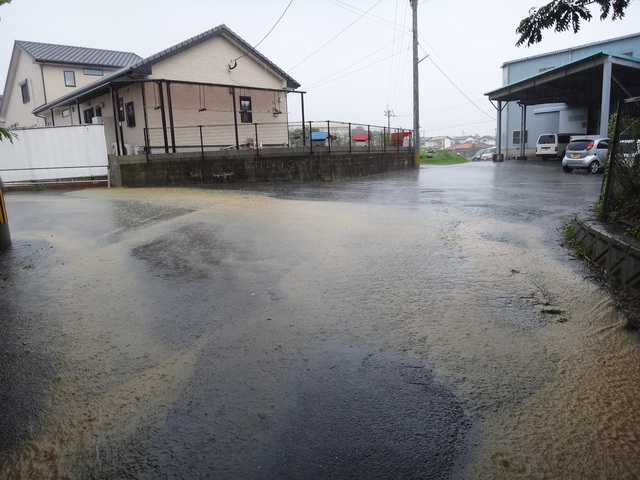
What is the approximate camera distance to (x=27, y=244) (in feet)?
24.8

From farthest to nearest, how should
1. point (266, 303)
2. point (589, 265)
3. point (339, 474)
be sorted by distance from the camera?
point (589, 265), point (266, 303), point (339, 474)

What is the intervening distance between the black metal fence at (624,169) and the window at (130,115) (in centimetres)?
2049

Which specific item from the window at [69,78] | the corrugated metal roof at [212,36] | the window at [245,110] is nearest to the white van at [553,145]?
the corrugated metal roof at [212,36]

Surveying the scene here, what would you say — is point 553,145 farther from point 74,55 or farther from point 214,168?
point 74,55

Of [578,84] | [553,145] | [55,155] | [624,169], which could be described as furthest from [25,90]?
[624,169]

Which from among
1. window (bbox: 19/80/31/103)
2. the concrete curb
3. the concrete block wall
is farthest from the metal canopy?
window (bbox: 19/80/31/103)

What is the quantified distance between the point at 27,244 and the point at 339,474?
7389 millimetres

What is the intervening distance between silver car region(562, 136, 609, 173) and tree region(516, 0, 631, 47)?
17801 millimetres

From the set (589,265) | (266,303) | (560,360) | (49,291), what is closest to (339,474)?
(560,360)

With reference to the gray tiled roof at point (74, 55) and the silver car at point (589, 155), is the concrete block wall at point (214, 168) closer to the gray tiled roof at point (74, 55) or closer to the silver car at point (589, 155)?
the silver car at point (589, 155)

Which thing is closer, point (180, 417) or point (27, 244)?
point (180, 417)

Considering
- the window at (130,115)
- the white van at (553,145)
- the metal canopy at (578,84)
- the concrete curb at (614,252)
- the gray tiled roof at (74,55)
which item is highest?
the gray tiled roof at (74,55)

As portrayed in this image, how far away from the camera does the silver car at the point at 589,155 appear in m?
20.5

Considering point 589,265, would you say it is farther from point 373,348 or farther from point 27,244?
point 27,244
